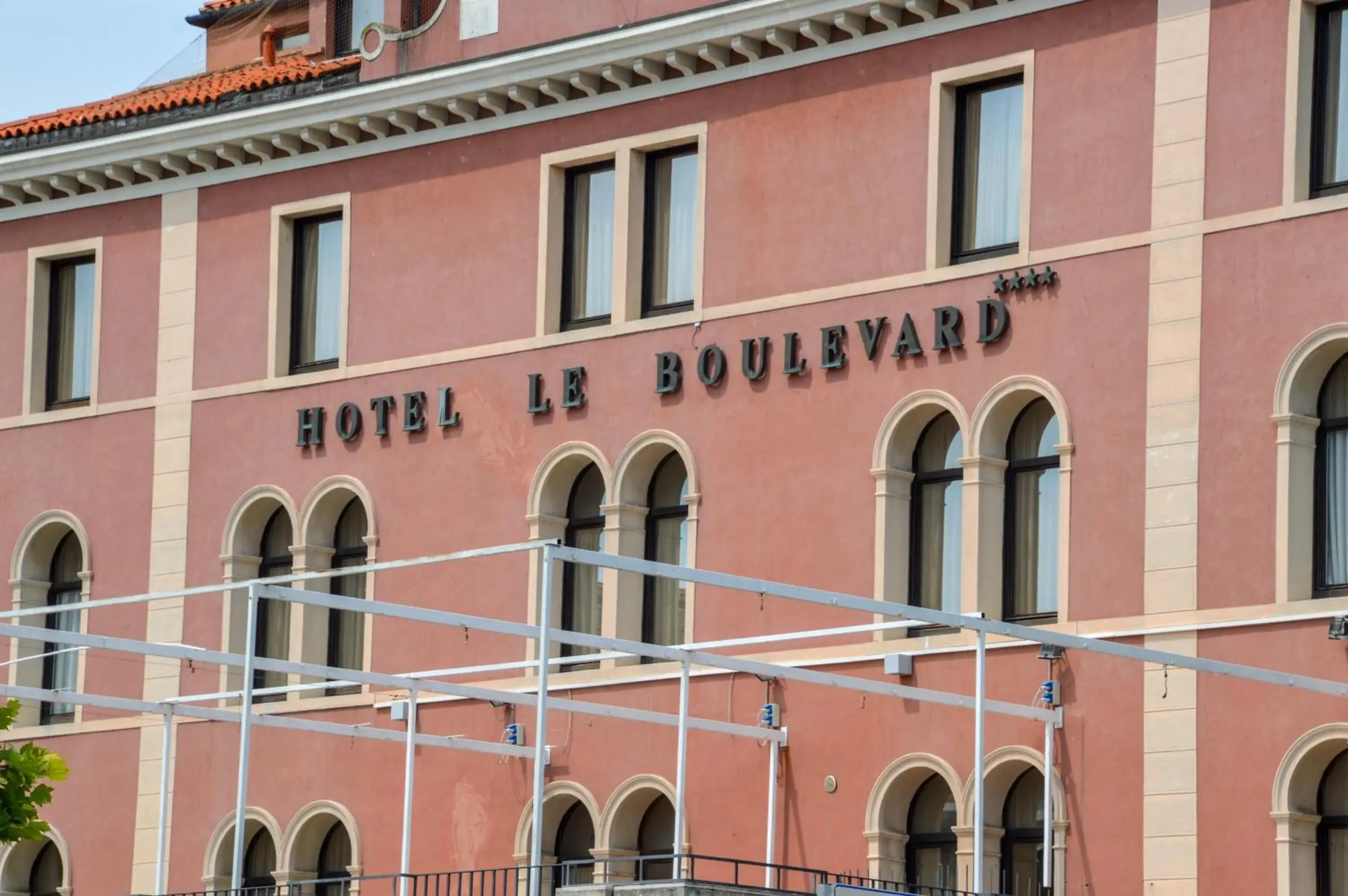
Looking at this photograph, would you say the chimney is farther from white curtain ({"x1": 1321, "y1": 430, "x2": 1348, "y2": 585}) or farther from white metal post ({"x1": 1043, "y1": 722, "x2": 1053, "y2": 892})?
white curtain ({"x1": 1321, "y1": 430, "x2": 1348, "y2": 585})

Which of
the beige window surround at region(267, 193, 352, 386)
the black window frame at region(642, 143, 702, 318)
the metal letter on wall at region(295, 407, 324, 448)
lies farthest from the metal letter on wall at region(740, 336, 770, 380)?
the metal letter on wall at region(295, 407, 324, 448)

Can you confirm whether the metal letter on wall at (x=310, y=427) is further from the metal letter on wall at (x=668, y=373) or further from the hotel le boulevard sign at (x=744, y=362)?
the metal letter on wall at (x=668, y=373)

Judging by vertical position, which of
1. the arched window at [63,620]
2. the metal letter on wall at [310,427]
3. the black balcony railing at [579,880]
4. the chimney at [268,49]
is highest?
the chimney at [268,49]

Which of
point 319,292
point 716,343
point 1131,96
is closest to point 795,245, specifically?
point 716,343

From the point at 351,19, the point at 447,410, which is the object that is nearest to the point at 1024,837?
the point at 447,410

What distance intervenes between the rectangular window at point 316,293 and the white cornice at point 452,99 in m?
0.76

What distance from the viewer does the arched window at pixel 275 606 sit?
36094 mm

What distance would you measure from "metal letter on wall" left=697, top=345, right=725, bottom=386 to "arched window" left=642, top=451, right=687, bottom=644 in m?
0.94

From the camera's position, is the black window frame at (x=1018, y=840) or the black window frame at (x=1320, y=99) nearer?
the black window frame at (x=1320, y=99)

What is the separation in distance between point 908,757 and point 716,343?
473 cm

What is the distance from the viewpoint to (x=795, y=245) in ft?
105

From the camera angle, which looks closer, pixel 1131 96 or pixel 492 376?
pixel 1131 96

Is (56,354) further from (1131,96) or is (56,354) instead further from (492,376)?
(1131,96)

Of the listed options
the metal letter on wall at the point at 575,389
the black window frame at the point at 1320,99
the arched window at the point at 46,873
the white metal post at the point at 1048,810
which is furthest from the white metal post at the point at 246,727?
the arched window at the point at 46,873
